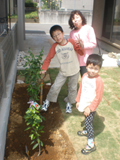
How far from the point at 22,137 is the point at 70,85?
123 centimetres

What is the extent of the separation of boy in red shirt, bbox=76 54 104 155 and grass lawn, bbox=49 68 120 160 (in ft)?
0.43

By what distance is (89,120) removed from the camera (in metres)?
2.42

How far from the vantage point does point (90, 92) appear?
7.60 ft

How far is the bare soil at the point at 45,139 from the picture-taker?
2.31 meters

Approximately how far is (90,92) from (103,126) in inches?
35.2

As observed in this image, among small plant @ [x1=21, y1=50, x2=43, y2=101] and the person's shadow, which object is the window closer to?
the person's shadow

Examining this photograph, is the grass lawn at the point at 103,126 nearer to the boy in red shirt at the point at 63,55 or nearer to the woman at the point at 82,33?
the boy in red shirt at the point at 63,55

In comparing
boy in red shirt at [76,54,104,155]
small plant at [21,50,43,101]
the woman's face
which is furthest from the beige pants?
the woman's face

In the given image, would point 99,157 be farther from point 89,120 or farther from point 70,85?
point 70,85

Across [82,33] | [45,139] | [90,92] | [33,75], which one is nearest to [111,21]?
[82,33]

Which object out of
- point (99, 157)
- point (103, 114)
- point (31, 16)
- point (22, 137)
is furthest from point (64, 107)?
point (31, 16)

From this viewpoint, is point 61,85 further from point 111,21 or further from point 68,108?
point 111,21

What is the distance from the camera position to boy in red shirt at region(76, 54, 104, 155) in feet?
7.32

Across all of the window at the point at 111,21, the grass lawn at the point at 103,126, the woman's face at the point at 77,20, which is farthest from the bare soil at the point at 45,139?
the window at the point at 111,21
